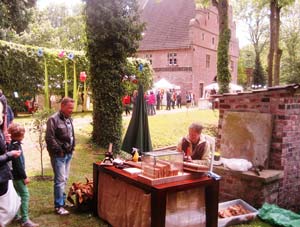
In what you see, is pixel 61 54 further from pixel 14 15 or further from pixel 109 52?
pixel 14 15

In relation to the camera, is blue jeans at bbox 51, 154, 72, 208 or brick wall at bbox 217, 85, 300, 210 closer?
blue jeans at bbox 51, 154, 72, 208

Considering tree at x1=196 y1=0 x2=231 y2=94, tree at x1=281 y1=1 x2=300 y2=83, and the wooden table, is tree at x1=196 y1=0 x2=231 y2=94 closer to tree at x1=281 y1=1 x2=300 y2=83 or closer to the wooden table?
the wooden table

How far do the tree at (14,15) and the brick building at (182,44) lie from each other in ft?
37.7

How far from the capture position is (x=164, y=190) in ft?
12.3

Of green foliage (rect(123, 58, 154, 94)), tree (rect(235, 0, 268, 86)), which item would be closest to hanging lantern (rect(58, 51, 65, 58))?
green foliage (rect(123, 58, 154, 94))

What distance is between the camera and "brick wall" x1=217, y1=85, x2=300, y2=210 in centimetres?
618

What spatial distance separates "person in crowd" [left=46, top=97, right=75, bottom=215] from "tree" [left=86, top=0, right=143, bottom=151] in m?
4.80

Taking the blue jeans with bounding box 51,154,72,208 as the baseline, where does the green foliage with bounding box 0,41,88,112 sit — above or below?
above

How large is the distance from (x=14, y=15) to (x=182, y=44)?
1556 centimetres

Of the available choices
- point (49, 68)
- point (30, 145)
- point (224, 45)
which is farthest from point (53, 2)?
point (30, 145)

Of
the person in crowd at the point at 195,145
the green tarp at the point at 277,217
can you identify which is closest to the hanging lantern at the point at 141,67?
the person in crowd at the point at 195,145

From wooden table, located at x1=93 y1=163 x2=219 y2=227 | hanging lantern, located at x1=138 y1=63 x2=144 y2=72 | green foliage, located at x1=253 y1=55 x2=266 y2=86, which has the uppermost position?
green foliage, located at x1=253 y1=55 x2=266 y2=86

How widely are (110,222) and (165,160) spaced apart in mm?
1403

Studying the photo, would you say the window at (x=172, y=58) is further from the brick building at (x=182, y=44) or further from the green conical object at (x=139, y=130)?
the green conical object at (x=139, y=130)
